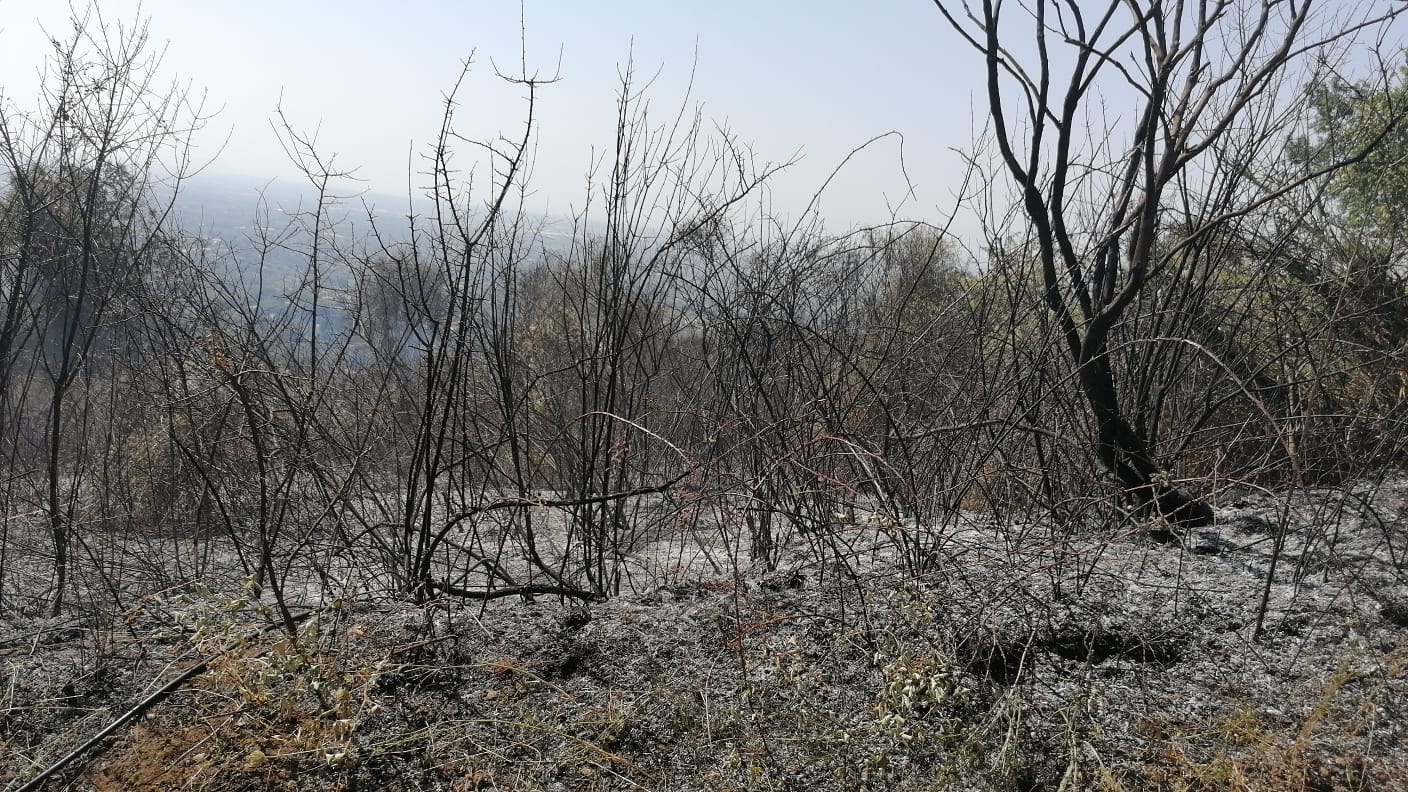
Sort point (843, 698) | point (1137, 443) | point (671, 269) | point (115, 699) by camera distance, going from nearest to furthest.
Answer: point (843, 698), point (115, 699), point (1137, 443), point (671, 269)

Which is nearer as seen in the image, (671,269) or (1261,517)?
(1261,517)

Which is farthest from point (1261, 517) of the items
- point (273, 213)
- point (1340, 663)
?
point (273, 213)

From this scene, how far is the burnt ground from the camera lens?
1.67 m

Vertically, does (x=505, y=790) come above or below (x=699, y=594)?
below

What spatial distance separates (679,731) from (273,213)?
9.78ft

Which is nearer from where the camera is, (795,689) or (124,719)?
(124,719)

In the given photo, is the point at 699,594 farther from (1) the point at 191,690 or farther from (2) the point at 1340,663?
(2) the point at 1340,663

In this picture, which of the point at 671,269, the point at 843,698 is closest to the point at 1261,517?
the point at 843,698

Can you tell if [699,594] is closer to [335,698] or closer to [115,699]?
[335,698]

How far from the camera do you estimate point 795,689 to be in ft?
6.34

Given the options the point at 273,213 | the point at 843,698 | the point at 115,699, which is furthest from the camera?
the point at 273,213

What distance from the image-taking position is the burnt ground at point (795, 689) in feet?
5.49

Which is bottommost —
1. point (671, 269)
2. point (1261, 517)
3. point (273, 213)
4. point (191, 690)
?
point (191, 690)

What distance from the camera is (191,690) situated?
181 cm
